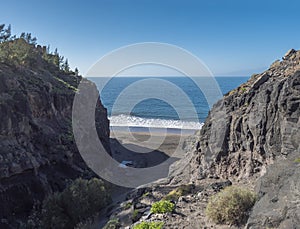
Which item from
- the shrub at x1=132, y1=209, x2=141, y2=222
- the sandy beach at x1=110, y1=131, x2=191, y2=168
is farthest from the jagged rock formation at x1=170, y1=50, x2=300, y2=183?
the sandy beach at x1=110, y1=131, x2=191, y2=168

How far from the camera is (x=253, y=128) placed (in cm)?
1521

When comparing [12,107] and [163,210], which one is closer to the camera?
[163,210]

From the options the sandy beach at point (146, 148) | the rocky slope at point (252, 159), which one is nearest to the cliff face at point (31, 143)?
the rocky slope at point (252, 159)

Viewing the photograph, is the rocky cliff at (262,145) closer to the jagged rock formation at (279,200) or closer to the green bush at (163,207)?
the jagged rock formation at (279,200)

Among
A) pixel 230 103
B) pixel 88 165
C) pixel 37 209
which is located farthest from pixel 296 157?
pixel 88 165

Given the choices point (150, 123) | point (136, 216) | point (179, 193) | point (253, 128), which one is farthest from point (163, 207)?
point (150, 123)

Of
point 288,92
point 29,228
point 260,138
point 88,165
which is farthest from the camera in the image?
point 88,165

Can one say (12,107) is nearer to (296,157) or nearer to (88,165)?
(88,165)

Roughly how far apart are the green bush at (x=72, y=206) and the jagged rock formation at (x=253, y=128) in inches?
251

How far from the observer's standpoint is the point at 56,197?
17156mm

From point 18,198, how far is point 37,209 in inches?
57.1

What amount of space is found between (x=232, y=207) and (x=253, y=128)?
764 centimetres

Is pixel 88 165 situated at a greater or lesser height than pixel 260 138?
lesser

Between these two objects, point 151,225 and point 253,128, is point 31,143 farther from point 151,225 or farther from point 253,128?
point 253,128
